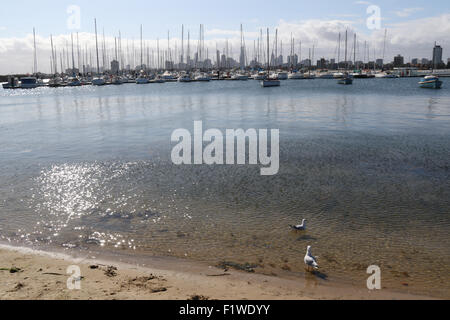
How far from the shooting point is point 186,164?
74.6 ft

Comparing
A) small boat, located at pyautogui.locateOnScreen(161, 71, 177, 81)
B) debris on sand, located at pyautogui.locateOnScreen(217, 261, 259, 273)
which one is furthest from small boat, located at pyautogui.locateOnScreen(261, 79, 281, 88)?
debris on sand, located at pyautogui.locateOnScreen(217, 261, 259, 273)

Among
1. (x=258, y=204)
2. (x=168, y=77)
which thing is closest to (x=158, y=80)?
(x=168, y=77)

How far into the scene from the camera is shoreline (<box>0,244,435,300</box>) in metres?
8.71

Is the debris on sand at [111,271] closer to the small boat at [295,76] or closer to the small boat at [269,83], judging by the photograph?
the small boat at [269,83]

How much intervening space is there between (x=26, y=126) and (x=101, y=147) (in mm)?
19722

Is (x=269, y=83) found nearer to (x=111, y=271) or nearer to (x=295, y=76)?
(x=295, y=76)

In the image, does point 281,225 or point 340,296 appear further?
point 281,225

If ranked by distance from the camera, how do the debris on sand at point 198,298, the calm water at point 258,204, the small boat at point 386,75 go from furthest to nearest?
the small boat at point 386,75
the calm water at point 258,204
the debris on sand at point 198,298

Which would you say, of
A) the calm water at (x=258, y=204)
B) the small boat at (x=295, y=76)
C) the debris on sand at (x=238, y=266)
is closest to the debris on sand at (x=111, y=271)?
the calm water at (x=258, y=204)

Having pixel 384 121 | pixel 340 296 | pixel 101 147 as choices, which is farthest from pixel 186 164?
pixel 384 121

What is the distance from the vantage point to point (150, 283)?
31.4ft

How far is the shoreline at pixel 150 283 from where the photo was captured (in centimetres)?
871
